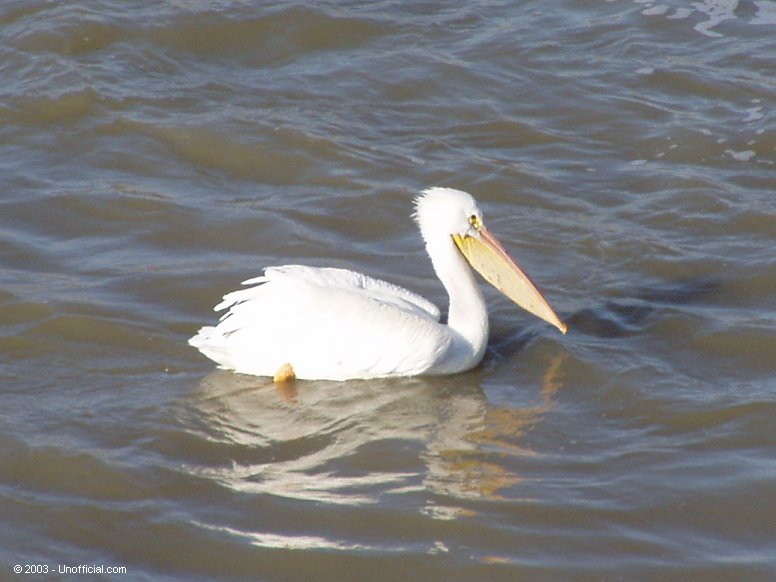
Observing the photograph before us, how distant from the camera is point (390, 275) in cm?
648

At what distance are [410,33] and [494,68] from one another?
2.53ft

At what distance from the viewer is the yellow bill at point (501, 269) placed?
5738 millimetres

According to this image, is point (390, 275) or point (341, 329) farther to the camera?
point (390, 275)

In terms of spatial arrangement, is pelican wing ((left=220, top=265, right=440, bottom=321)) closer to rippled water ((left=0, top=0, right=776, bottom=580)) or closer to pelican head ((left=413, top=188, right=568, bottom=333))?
pelican head ((left=413, top=188, right=568, bottom=333))

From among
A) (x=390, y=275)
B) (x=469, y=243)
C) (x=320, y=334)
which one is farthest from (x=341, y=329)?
(x=390, y=275)

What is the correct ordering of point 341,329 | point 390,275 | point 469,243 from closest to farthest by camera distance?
point 341,329
point 469,243
point 390,275

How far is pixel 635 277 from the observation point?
6488mm

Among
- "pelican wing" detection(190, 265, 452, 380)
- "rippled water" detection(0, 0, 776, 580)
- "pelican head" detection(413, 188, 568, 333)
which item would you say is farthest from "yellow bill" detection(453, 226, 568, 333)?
"pelican wing" detection(190, 265, 452, 380)

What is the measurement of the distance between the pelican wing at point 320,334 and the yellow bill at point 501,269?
456mm

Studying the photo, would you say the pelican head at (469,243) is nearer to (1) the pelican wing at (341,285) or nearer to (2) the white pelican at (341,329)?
(2) the white pelican at (341,329)

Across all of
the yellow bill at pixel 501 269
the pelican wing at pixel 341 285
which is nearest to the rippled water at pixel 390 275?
the yellow bill at pixel 501 269

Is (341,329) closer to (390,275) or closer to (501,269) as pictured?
(501,269)

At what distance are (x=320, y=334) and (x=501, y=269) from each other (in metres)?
0.94

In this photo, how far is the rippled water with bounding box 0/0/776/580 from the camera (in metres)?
4.38
